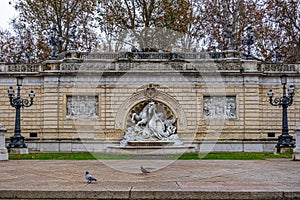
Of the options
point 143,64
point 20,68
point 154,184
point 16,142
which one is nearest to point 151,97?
point 143,64

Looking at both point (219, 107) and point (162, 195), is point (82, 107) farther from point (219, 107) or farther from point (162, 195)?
point (162, 195)

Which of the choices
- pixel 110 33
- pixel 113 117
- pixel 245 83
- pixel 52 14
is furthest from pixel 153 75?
pixel 52 14

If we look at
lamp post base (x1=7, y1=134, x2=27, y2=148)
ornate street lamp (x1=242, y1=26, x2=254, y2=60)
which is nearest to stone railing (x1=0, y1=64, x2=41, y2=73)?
lamp post base (x1=7, y1=134, x2=27, y2=148)

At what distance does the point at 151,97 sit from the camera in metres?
23.9

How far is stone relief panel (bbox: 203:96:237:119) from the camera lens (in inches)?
945

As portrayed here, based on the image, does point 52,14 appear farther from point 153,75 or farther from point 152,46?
point 153,75

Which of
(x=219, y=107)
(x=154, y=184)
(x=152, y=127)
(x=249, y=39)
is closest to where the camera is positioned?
(x=154, y=184)

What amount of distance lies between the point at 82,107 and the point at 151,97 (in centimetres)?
382

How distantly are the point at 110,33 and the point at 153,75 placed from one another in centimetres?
902

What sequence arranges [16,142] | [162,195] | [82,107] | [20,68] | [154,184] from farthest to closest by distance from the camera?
[20,68]
[82,107]
[16,142]
[154,184]
[162,195]

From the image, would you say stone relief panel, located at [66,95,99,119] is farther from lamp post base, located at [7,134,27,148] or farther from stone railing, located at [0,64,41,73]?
lamp post base, located at [7,134,27,148]

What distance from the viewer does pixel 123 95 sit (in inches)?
942

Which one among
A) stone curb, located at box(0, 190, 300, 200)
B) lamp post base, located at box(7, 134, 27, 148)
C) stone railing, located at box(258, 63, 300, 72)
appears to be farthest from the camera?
stone railing, located at box(258, 63, 300, 72)

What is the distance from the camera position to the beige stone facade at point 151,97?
23844 mm
